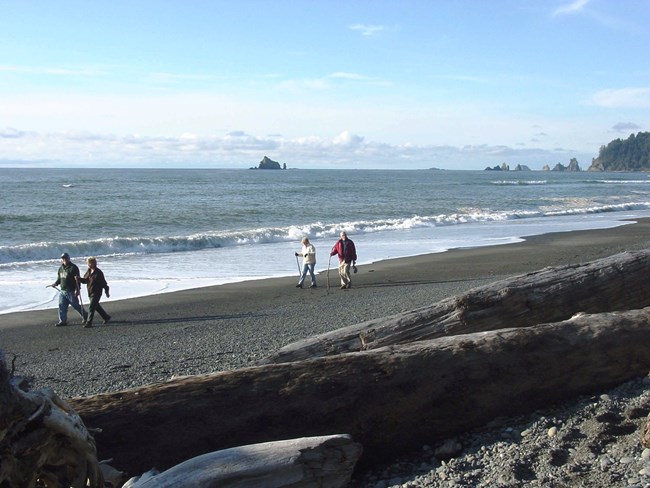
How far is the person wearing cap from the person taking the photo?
1344cm

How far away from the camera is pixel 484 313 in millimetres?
7387

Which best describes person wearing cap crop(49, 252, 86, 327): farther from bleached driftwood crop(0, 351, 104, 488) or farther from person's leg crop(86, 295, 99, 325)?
bleached driftwood crop(0, 351, 104, 488)

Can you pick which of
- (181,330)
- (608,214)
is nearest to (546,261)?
(181,330)

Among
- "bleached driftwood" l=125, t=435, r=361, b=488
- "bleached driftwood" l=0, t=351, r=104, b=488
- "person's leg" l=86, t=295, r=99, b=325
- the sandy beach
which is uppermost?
"bleached driftwood" l=0, t=351, r=104, b=488

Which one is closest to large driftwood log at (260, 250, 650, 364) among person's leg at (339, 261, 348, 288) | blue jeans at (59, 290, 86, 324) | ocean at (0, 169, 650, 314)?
blue jeans at (59, 290, 86, 324)

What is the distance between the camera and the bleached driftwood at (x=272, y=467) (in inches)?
181

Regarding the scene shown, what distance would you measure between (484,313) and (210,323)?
21.9ft

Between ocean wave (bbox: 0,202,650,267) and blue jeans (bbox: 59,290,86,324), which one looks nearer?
blue jeans (bbox: 59,290,86,324)

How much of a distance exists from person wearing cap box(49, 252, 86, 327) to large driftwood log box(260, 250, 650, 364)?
7.56 m

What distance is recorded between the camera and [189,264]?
75.4 feet

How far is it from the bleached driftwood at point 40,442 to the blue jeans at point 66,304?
31.2 ft

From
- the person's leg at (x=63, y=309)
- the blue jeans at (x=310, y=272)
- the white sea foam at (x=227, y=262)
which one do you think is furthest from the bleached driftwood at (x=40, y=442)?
the blue jeans at (x=310, y=272)

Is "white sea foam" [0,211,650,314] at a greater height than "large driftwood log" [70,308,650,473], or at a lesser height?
lesser

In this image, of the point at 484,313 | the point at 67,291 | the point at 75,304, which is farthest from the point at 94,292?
the point at 484,313
